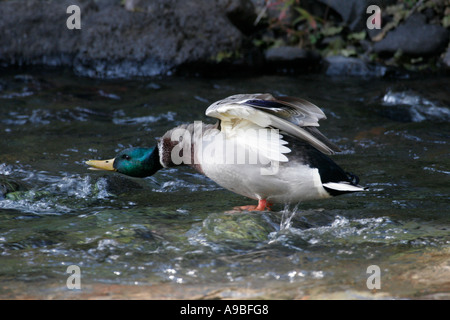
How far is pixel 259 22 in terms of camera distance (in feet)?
29.4

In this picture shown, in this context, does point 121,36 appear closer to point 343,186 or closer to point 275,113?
point 275,113

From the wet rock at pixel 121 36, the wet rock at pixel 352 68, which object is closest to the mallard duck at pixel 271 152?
the wet rock at pixel 121 36

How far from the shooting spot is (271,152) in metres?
3.44

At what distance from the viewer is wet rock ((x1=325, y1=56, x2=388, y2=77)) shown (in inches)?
317

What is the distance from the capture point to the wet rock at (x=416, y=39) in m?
8.10

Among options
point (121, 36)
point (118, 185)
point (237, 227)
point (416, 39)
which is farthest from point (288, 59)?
point (237, 227)

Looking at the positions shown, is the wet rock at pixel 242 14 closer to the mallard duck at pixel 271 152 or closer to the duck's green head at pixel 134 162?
the duck's green head at pixel 134 162

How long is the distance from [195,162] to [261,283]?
123 cm

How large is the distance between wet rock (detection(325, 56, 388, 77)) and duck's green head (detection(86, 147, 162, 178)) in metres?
4.88

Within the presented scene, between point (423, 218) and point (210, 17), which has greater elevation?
point (210, 17)

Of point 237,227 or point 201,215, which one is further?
point 201,215

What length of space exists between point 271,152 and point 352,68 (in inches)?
201

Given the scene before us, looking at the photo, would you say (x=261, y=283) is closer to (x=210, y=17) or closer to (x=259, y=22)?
(x=210, y=17)
